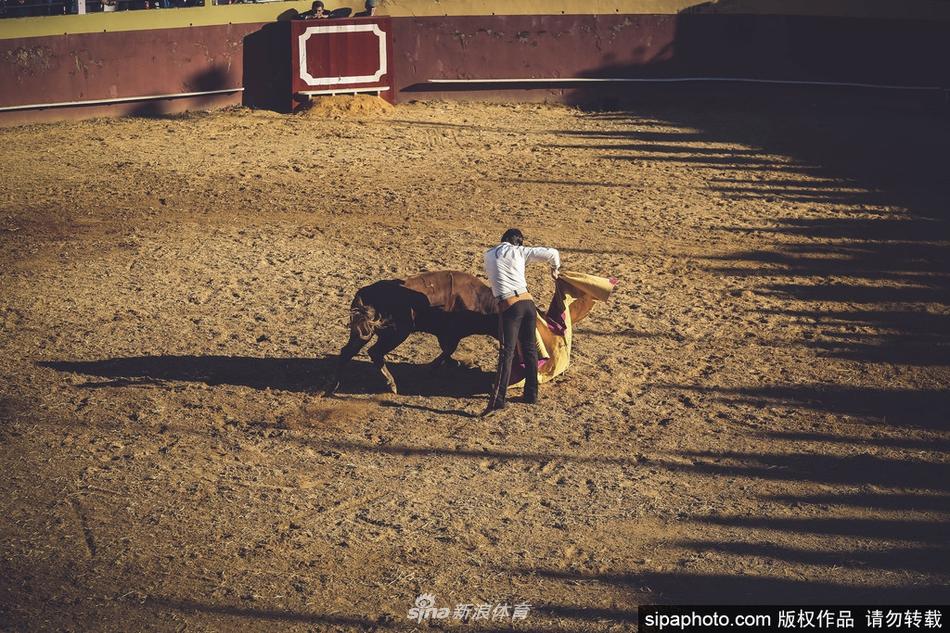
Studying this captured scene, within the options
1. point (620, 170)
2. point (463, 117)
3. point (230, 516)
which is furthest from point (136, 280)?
point (463, 117)

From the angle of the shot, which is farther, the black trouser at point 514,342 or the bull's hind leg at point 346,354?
the bull's hind leg at point 346,354

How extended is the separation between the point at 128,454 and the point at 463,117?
12.4 metres

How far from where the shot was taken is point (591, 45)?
21.6 m

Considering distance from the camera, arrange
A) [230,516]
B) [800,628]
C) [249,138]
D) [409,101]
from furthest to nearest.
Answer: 1. [409,101]
2. [249,138]
3. [230,516]
4. [800,628]

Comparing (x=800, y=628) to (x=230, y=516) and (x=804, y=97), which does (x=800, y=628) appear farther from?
(x=804, y=97)

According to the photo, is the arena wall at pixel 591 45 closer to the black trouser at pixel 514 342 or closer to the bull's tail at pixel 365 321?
the bull's tail at pixel 365 321

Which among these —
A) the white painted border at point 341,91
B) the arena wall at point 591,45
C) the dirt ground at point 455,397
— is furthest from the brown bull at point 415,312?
the arena wall at point 591,45

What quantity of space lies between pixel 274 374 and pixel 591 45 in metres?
13.0

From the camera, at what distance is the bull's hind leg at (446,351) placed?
398 inches

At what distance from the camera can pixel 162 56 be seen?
1986cm

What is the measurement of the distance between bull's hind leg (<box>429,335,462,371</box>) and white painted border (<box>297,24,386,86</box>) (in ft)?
35.9

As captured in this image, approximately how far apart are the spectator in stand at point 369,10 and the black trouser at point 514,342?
12337 millimetres

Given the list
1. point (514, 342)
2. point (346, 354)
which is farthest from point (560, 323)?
point (346, 354)

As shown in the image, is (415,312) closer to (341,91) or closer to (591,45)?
(341,91)
